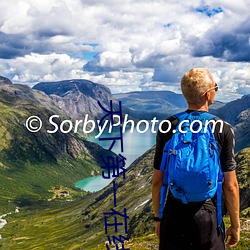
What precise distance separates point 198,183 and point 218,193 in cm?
96

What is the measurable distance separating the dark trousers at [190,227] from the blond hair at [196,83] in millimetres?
3167

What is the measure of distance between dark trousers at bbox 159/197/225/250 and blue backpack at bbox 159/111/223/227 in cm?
35

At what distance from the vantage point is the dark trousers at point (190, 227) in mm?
10711

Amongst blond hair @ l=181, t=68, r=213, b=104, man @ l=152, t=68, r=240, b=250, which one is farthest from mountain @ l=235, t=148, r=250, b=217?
blond hair @ l=181, t=68, r=213, b=104

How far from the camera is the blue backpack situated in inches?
397

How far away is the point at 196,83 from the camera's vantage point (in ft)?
35.8

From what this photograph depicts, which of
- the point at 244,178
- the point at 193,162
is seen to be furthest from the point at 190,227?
the point at 244,178

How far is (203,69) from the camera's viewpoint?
11.2 meters

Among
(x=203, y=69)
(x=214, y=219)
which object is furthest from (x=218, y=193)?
(x=203, y=69)

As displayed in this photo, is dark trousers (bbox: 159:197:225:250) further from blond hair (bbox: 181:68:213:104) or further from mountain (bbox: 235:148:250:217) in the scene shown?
mountain (bbox: 235:148:250:217)

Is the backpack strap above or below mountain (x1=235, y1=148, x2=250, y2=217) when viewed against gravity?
above

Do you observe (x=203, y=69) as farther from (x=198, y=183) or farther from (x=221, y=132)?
(x=198, y=183)

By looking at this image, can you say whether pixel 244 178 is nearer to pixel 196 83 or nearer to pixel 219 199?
pixel 219 199

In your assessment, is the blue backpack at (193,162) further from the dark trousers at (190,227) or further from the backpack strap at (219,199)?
the dark trousers at (190,227)
